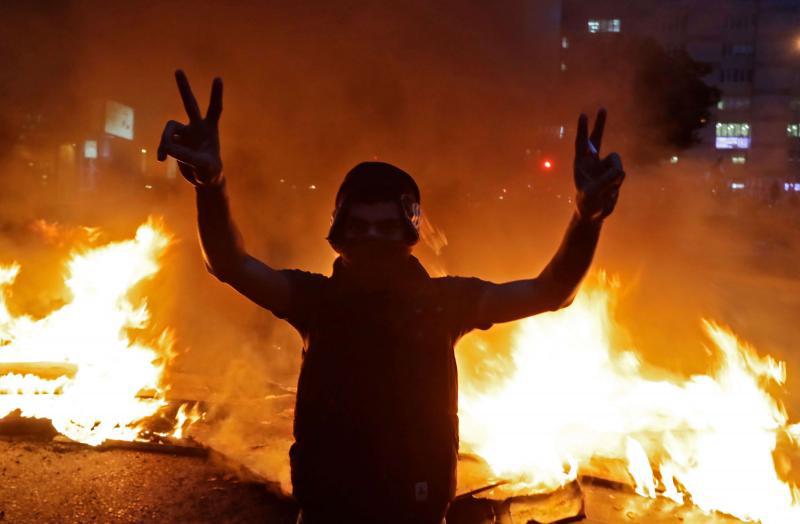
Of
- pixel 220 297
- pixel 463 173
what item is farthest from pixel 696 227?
pixel 220 297

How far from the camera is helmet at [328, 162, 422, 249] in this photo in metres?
1.49

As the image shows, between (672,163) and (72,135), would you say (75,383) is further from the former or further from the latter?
(72,135)

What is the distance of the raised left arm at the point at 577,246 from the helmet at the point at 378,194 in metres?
0.27

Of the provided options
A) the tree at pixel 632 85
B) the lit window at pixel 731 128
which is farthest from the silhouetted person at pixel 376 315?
the lit window at pixel 731 128

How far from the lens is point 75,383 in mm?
4605

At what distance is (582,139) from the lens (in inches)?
57.8

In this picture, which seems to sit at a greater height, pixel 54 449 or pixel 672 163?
pixel 672 163

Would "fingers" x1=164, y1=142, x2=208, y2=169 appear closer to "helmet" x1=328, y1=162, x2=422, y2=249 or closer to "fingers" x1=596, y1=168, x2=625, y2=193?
"helmet" x1=328, y1=162, x2=422, y2=249

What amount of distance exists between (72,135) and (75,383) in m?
18.6

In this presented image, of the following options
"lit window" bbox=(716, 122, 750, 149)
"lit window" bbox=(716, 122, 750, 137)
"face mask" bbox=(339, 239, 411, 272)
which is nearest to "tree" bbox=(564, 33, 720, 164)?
"face mask" bbox=(339, 239, 411, 272)

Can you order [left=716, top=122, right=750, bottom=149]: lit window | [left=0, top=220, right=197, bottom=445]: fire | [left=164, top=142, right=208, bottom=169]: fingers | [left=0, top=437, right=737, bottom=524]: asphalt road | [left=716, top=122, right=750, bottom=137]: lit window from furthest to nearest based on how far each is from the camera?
[left=716, top=122, right=750, bottom=137]: lit window < [left=716, top=122, right=750, bottom=149]: lit window < [left=0, top=220, right=197, bottom=445]: fire < [left=0, top=437, right=737, bottom=524]: asphalt road < [left=164, top=142, right=208, bottom=169]: fingers

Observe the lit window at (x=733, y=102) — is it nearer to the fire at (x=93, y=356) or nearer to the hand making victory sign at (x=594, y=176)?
the fire at (x=93, y=356)

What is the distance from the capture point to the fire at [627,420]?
11.1 ft

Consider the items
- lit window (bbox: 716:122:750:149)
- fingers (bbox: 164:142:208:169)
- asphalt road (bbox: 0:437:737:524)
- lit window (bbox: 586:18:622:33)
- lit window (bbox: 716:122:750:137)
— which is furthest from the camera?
lit window (bbox: 716:122:750:137)
